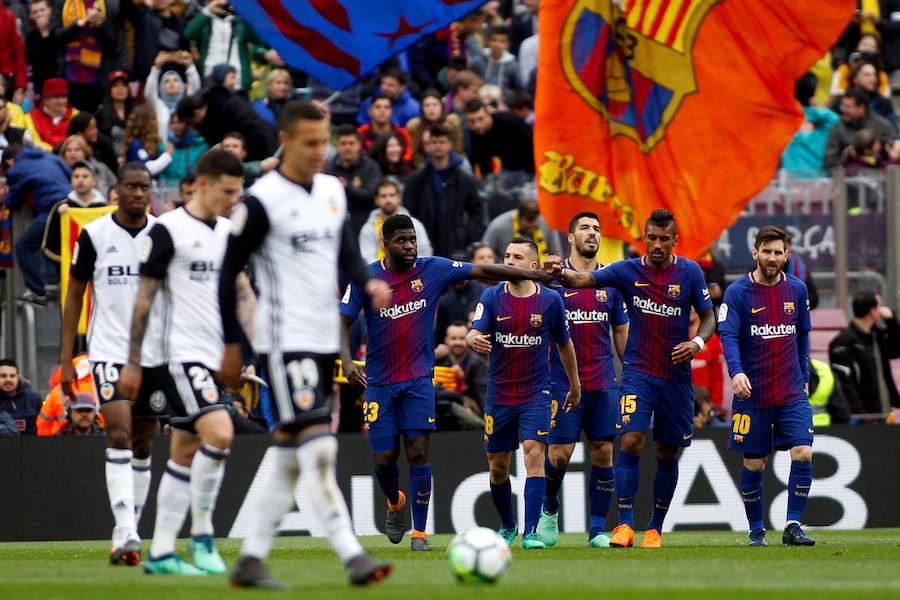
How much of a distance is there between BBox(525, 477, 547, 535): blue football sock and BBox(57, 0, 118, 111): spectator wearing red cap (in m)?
10.3

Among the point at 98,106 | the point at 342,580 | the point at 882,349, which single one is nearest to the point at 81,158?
the point at 98,106

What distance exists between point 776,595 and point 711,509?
873 cm

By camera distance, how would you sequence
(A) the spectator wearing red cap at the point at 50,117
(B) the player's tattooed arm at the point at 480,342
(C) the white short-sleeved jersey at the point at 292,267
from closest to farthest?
(C) the white short-sleeved jersey at the point at 292,267 → (B) the player's tattooed arm at the point at 480,342 → (A) the spectator wearing red cap at the point at 50,117

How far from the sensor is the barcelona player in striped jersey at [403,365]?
1376cm

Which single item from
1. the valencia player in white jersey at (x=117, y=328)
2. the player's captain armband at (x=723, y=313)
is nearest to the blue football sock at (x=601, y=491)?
the player's captain armband at (x=723, y=313)

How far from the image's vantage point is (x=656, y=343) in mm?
13727

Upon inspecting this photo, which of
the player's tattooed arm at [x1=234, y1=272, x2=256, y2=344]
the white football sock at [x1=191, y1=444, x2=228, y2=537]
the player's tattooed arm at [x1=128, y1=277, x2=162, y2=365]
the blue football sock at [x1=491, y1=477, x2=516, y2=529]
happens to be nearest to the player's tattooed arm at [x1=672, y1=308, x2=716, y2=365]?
the blue football sock at [x1=491, y1=477, x2=516, y2=529]

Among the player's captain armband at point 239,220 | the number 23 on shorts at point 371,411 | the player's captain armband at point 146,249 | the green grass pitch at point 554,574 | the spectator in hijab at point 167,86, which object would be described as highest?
the spectator in hijab at point 167,86

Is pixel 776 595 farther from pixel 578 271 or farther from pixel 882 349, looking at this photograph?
pixel 882 349

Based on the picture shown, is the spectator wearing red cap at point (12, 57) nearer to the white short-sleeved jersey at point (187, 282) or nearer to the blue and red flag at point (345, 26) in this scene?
the blue and red flag at point (345, 26)

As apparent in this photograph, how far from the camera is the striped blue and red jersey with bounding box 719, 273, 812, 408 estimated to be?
1390 centimetres

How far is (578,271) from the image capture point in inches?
547

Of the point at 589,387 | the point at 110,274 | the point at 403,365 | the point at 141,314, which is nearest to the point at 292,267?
the point at 141,314

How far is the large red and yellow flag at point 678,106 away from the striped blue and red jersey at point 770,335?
3.70 metres
